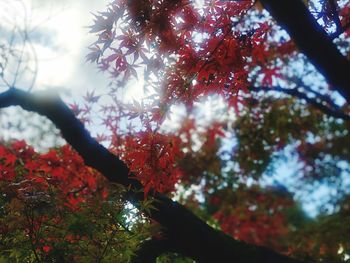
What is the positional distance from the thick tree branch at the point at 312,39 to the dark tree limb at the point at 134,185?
2475 mm

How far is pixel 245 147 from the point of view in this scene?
370 inches

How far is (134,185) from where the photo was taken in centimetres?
434

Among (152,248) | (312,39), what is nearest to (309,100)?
(152,248)

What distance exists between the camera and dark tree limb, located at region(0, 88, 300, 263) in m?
4.45

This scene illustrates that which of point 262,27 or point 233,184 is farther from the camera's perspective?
point 233,184

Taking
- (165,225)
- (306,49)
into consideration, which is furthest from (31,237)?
(306,49)

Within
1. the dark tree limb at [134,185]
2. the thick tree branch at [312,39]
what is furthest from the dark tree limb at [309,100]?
the thick tree branch at [312,39]

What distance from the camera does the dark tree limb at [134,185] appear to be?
175 inches

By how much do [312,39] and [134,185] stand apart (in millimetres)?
2674

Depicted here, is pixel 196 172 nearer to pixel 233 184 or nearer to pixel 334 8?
pixel 233 184

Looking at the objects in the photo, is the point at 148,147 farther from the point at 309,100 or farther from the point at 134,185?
the point at 309,100

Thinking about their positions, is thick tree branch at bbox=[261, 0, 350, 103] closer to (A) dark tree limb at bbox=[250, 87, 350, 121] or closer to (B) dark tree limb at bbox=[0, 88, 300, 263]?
(B) dark tree limb at bbox=[0, 88, 300, 263]

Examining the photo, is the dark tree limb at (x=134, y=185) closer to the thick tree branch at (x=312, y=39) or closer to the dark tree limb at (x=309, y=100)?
the thick tree branch at (x=312, y=39)

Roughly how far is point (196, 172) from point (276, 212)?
6990 mm
